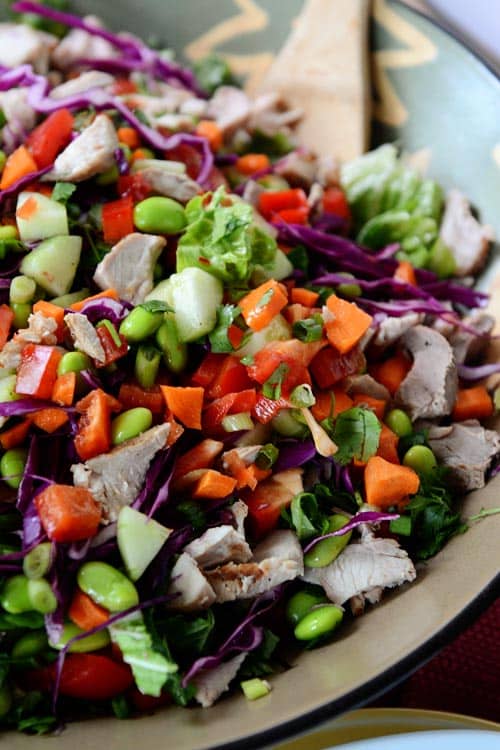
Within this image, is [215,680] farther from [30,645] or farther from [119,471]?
[119,471]

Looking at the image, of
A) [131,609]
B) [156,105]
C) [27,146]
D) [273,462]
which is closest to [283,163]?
[156,105]

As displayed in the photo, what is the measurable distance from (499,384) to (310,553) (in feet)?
4.45

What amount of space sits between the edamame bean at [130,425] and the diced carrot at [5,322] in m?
0.58

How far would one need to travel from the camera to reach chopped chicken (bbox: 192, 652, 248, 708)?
2.76m

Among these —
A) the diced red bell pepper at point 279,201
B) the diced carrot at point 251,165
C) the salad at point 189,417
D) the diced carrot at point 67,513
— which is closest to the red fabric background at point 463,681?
the salad at point 189,417

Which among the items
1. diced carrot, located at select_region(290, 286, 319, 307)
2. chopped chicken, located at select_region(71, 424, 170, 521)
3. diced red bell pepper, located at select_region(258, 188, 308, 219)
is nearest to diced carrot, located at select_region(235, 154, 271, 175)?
diced red bell pepper, located at select_region(258, 188, 308, 219)

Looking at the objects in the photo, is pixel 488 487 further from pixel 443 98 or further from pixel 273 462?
pixel 443 98

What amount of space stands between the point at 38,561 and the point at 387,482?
4.44 ft

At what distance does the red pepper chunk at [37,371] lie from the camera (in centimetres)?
304

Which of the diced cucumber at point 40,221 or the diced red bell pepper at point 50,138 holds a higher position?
the diced red bell pepper at point 50,138

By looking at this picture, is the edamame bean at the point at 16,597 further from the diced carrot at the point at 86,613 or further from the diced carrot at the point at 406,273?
the diced carrot at the point at 406,273

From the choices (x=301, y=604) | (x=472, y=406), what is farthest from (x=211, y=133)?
(x=301, y=604)

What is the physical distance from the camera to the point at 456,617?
8.91 feet

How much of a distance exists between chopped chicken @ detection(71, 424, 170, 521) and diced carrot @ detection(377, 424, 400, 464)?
0.94 meters
